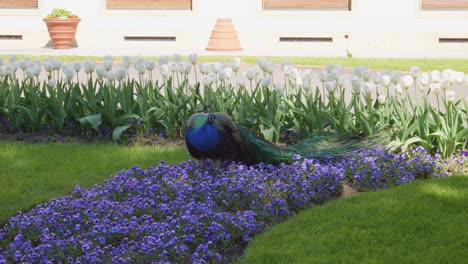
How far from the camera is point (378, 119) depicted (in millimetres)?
7801

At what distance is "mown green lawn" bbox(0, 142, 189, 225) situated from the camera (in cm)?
648

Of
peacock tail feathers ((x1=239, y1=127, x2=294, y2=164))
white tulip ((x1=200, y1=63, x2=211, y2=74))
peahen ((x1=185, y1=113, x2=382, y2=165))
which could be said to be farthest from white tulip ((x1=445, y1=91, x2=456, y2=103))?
white tulip ((x1=200, y1=63, x2=211, y2=74))

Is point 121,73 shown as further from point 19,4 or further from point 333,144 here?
point 19,4

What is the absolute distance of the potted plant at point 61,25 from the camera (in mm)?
21100

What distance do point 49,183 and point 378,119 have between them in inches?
117

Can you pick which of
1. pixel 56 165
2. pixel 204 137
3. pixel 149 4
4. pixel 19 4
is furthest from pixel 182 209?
pixel 19 4

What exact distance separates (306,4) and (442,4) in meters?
3.45

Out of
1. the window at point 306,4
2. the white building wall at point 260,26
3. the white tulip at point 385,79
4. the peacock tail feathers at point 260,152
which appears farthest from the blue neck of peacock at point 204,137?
the window at point 306,4

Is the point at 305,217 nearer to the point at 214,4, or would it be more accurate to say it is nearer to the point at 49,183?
the point at 49,183

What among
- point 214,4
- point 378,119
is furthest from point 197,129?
point 214,4

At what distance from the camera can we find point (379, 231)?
541 centimetres

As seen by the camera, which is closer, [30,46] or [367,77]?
[367,77]

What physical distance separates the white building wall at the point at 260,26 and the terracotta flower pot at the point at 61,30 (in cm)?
63

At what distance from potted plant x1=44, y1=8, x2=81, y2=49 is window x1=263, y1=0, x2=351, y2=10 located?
16.1ft
